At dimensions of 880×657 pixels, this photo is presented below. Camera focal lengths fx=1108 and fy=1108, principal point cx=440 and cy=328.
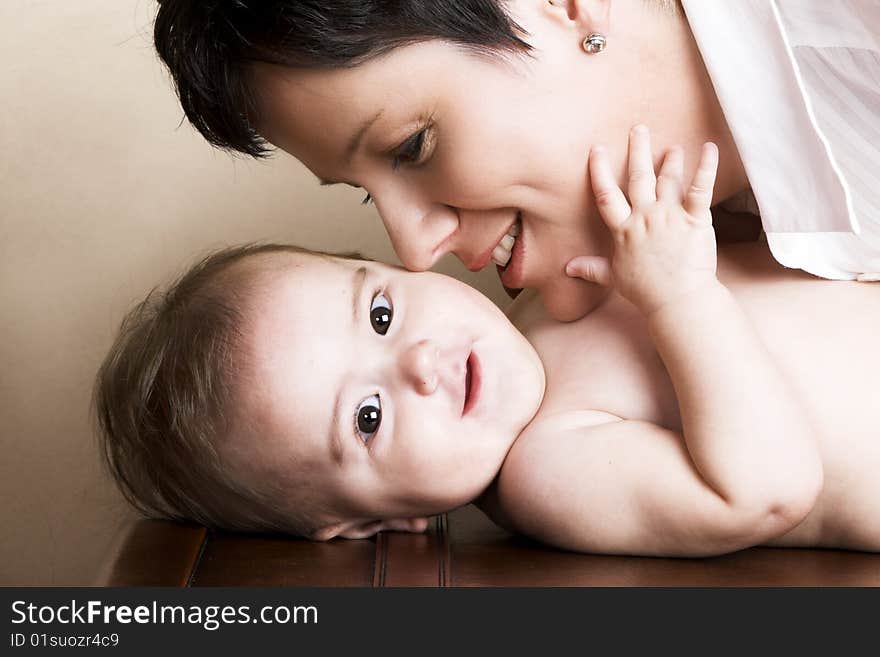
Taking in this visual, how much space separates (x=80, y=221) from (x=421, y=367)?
0.88 m

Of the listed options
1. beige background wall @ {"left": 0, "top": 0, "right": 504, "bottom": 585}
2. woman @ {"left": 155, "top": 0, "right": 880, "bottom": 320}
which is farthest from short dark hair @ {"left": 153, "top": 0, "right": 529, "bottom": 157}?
beige background wall @ {"left": 0, "top": 0, "right": 504, "bottom": 585}

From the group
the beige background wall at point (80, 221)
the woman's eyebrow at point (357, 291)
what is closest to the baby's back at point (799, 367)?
the woman's eyebrow at point (357, 291)

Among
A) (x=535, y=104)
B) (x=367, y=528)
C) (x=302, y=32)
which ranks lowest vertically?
(x=367, y=528)

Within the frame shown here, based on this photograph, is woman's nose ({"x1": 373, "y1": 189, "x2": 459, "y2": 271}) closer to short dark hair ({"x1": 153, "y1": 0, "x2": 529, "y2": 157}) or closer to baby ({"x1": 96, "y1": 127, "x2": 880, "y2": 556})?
baby ({"x1": 96, "y1": 127, "x2": 880, "y2": 556})

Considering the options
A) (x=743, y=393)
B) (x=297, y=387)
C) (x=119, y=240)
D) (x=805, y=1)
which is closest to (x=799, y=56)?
(x=805, y=1)

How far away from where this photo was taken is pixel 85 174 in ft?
5.72

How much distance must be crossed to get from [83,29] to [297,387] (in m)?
0.92

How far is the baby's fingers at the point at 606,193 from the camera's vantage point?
1.09m

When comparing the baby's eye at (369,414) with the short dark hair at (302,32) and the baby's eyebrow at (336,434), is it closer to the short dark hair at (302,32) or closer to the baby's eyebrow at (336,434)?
the baby's eyebrow at (336,434)

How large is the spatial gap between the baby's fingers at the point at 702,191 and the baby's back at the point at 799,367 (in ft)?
0.41

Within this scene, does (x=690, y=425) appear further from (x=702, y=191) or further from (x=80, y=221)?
(x=80, y=221)

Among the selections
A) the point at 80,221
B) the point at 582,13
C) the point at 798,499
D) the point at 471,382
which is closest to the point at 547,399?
the point at 471,382

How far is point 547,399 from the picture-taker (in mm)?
1166

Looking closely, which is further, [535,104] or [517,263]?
[517,263]
